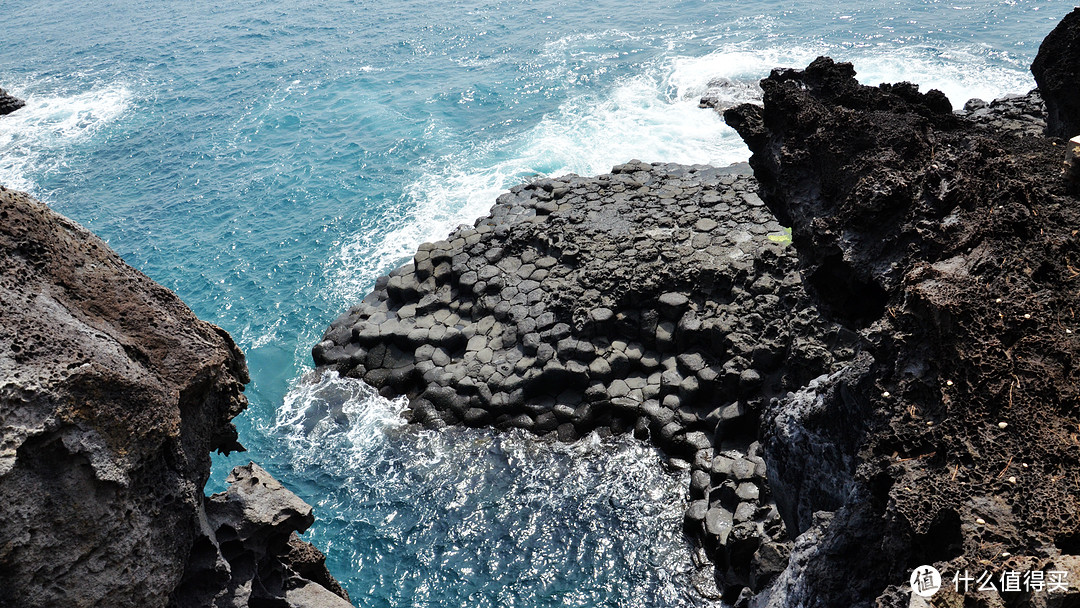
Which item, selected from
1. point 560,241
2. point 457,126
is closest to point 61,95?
point 457,126

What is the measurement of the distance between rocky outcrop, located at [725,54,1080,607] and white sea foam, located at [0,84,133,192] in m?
28.2

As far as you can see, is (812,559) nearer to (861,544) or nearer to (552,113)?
(861,544)

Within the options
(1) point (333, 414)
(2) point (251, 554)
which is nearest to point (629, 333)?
(1) point (333, 414)

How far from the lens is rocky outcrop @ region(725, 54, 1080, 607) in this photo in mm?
4613

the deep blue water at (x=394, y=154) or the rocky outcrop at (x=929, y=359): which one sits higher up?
the rocky outcrop at (x=929, y=359)

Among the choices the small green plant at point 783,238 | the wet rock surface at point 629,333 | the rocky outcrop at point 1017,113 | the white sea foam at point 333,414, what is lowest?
the white sea foam at point 333,414

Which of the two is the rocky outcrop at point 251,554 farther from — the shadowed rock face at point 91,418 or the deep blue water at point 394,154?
the deep blue water at point 394,154

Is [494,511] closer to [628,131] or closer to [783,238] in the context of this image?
[783,238]

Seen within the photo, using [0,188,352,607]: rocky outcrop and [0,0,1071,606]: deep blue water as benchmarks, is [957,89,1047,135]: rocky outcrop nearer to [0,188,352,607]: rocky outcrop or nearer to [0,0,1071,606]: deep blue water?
[0,0,1071,606]: deep blue water

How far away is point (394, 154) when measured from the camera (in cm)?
2673

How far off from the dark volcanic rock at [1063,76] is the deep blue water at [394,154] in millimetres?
7902

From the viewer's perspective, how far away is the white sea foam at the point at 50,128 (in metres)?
27.5

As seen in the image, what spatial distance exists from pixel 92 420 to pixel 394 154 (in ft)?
73.7

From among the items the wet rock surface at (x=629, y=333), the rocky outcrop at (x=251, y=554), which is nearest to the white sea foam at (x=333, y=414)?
the wet rock surface at (x=629, y=333)
